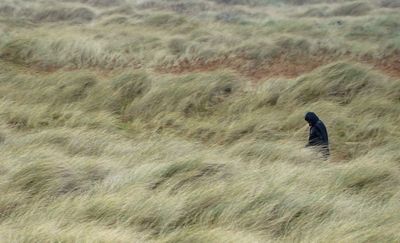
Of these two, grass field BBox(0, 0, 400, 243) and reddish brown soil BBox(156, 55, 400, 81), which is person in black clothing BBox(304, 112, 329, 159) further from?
reddish brown soil BBox(156, 55, 400, 81)

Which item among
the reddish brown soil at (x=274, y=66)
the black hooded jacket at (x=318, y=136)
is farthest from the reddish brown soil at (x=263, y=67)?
the black hooded jacket at (x=318, y=136)

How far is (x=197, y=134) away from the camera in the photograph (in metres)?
7.98

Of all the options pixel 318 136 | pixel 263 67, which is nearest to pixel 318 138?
pixel 318 136

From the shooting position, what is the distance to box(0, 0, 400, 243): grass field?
14.1ft

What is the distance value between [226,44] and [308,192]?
968cm

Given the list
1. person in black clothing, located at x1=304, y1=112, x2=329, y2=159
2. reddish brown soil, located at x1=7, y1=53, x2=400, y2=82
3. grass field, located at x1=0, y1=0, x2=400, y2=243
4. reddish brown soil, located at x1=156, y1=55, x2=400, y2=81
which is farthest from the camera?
reddish brown soil, located at x1=156, y1=55, x2=400, y2=81

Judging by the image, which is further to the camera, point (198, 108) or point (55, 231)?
point (198, 108)

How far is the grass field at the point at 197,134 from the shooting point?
4.30m

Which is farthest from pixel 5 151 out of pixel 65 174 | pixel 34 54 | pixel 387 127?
pixel 34 54

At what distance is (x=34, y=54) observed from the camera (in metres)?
12.3

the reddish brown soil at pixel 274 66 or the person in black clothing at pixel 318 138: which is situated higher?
the person in black clothing at pixel 318 138

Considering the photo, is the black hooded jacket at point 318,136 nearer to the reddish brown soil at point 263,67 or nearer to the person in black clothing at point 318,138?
the person in black clothing at point 318,138

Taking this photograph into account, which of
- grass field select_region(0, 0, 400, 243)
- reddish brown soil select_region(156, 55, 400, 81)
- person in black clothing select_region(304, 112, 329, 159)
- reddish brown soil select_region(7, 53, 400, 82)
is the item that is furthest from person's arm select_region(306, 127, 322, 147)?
reddish brown soil select_region(156, 55, 400, 81)

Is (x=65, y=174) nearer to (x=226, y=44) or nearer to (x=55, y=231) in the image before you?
(x=55, y=231)
